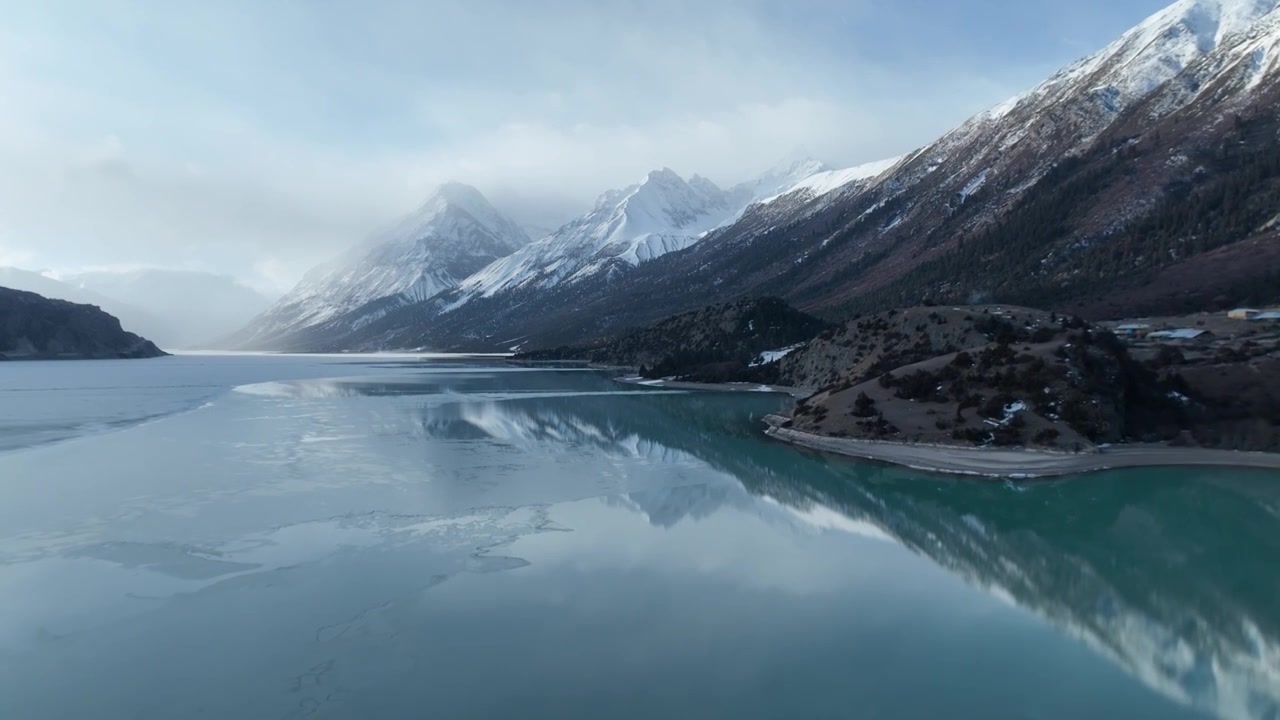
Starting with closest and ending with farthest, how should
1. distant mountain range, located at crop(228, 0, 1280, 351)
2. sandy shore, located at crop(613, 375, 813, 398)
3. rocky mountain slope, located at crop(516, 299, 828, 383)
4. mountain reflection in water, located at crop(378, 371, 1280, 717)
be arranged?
1. mountain reflection in water, located at crop(378, 371, 1280, 717)
2. sandy shore, located at crop(613, 375, 813, 398)
3. distant mountain range, located at crop(228, 0, 1280, 351)
4. rocky mountain slope, located at crop(516, 299, 828, 383)

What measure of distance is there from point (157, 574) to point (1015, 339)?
185 feet

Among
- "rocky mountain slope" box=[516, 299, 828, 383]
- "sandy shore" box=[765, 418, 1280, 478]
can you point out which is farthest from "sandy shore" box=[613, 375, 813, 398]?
"sandy shore" box=[765, 418, 1280, 478]

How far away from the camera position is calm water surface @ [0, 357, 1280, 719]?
1528 cm

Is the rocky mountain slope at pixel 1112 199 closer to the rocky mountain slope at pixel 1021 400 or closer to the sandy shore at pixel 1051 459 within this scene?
the rocky mountain slope at pixel 1021 400

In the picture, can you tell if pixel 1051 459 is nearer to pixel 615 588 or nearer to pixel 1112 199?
pixel 615 588

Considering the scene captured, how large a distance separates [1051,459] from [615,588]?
92.9 feet

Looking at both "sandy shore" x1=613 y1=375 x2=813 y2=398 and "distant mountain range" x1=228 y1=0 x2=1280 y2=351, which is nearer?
"sandy shore" x1=613 y1=375 x2=813 y2=398

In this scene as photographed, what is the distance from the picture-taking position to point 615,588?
21.4 metres

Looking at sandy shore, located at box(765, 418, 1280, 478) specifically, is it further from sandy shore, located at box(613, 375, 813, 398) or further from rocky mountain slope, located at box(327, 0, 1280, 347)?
rocky mountain slope, located at box(327, 0, 1280, 347)

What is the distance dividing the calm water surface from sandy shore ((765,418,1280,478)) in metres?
1.44

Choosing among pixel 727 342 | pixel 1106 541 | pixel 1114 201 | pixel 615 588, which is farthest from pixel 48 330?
pixel 1114 201

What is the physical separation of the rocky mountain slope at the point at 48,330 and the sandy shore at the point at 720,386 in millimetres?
153562

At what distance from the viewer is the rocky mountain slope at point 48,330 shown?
574ft

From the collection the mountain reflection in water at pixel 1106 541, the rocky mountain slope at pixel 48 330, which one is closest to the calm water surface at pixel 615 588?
the mountain reflection in water at pixel 1106 541
